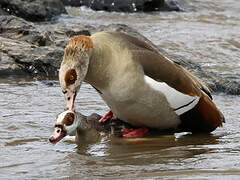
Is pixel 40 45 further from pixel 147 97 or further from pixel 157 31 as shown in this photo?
pixel 157 31

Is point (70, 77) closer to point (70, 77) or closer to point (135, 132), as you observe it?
point (70, 77)

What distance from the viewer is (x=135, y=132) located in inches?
269

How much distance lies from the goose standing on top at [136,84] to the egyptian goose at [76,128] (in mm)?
139

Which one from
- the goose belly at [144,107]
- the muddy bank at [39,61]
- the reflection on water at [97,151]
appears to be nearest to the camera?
the reflection on water at [97,151]

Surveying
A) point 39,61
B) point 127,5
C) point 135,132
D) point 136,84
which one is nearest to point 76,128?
point 136,84

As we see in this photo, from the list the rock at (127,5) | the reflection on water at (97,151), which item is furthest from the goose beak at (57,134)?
the rock at (127,5)

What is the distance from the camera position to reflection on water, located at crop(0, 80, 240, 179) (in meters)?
5.23

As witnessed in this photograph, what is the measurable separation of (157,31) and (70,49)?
295 inches

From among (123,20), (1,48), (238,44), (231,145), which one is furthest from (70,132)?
(123,20)

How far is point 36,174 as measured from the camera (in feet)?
17.1

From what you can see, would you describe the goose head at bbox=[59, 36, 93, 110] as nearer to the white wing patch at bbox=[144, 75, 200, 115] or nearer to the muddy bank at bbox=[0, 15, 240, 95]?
the white wing patch at bbox=[144, 75, 200, 115]

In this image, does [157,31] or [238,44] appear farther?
[157,31]

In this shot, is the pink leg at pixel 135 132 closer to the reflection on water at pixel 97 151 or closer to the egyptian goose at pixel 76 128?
the reflection on water at pixel 97 151

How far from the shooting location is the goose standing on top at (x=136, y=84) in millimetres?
6199
